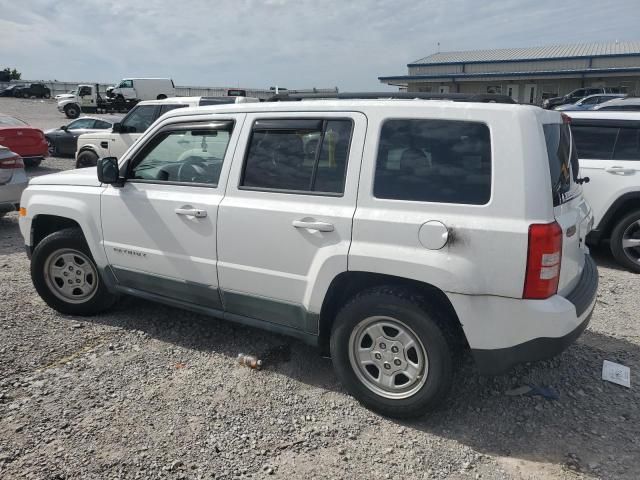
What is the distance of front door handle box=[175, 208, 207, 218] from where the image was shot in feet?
12.0

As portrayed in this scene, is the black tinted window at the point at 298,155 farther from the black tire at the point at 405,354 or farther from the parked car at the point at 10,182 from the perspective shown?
the parked car at the point at 10,182

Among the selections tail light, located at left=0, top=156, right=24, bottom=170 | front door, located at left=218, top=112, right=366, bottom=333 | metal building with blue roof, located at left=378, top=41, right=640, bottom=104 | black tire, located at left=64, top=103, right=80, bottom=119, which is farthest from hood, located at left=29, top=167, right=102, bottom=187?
metal building with blue roof, located at left=378, top=41, right=640, bottom=104

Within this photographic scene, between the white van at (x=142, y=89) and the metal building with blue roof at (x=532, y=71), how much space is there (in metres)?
19.9

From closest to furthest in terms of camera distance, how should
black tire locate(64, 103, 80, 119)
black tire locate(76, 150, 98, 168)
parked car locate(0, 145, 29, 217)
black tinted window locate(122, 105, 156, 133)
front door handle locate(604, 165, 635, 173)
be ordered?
front door handle locate(604, 165, 635, 173), parked car locate(0, 145, 29, 217), black tinted window locate(122, 105, 156, 133), black tire locate(76, 150, 98, 168), black tire locate(64, 103, 80, 119)

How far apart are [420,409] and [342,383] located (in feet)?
1.81

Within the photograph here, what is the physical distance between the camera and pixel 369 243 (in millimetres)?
3045

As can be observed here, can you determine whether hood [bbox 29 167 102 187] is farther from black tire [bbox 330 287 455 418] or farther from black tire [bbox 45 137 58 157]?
black tire [bbox 45 137 58 157]

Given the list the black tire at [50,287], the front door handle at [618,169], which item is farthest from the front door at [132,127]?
the front door handle at [618,169]

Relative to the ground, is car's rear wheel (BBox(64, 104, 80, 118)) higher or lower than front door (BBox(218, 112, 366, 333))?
higher

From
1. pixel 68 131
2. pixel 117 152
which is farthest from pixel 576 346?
pixel 68 131

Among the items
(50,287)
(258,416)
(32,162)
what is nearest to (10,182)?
(50,287)

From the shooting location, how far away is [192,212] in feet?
12.1

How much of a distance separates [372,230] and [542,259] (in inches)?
36.6

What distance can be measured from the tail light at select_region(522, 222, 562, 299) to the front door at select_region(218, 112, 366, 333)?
102cm
